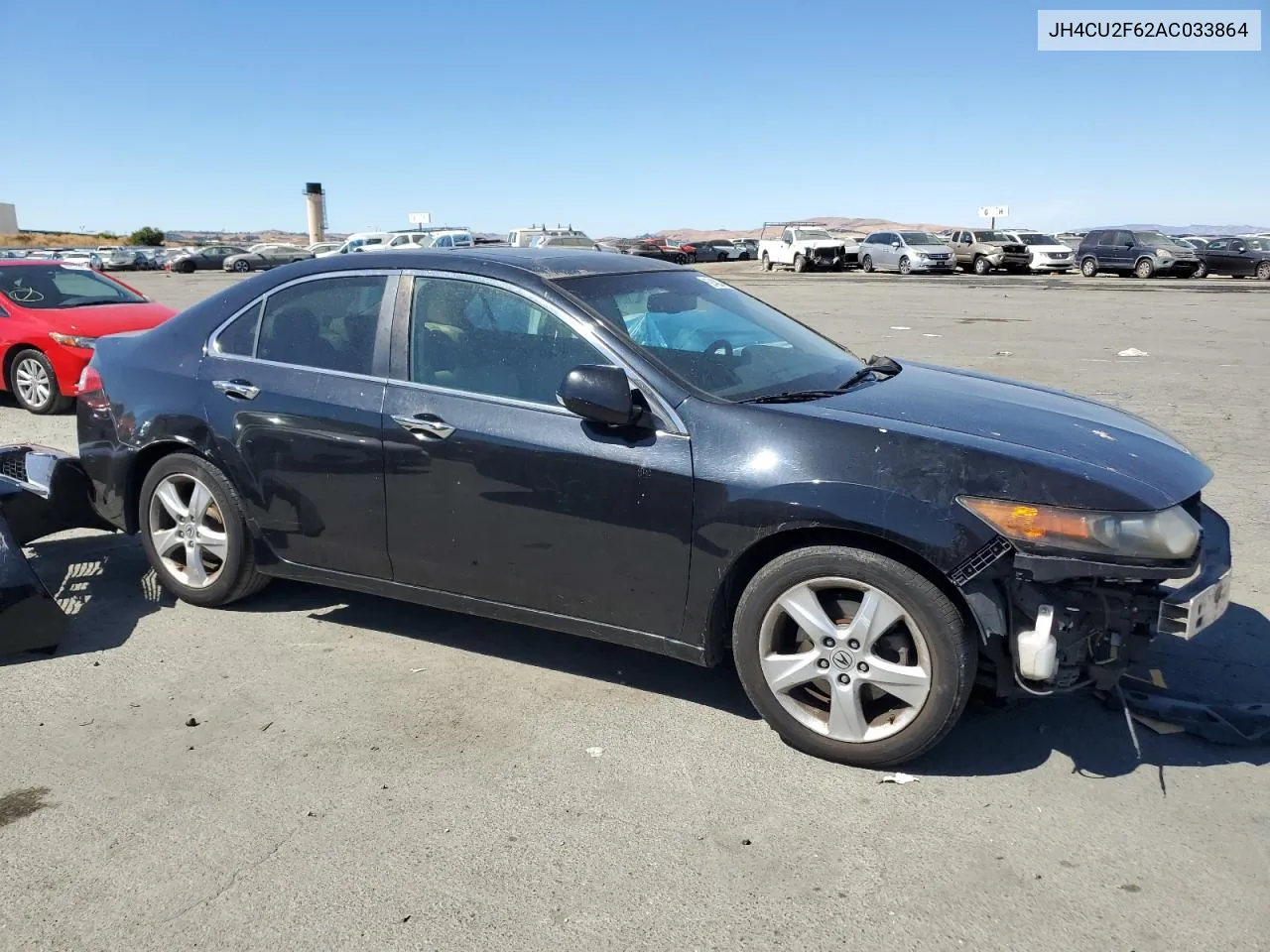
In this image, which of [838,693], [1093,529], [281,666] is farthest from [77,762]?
[1093,529]

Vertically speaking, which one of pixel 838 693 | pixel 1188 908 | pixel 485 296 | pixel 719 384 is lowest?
pixel 1188 908

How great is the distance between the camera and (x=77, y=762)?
3.63 metres

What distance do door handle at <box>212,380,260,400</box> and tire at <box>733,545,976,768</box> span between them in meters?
2.31

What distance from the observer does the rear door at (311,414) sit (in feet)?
14.1

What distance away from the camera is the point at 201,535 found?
191 inches

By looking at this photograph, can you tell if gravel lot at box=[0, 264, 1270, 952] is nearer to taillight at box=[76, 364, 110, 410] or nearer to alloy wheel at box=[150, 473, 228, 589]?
alloy wheel at box=[150, 473, 228, 589]

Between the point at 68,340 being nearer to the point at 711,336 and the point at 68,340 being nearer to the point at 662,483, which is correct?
the point at 711,336

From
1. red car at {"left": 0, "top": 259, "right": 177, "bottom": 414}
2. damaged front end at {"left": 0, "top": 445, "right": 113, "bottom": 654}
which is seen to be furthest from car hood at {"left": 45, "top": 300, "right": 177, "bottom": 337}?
damaged front end at {"left": 0, "top": 445, "right": 113, "bottom": 654}

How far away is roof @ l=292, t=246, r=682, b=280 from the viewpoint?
4301mm

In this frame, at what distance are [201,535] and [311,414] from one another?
36.4 inches

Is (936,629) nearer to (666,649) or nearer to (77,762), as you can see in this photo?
(666,649)

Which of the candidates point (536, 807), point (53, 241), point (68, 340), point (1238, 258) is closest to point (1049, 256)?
point (1238, 258)

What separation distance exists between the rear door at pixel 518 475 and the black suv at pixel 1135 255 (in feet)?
119

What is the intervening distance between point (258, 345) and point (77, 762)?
190cm
